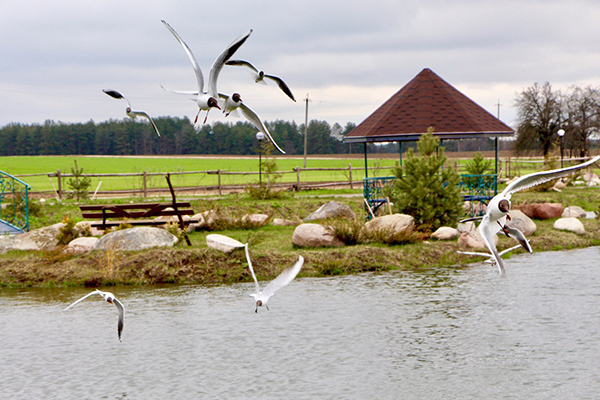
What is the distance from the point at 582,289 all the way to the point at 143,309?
9.13 metres

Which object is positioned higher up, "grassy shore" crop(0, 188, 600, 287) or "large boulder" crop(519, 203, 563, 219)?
"large boulder" crop(519, 203, 563, 219)

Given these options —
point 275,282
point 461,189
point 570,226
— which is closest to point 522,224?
point 570,226

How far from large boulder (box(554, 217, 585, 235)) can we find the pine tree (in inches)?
140

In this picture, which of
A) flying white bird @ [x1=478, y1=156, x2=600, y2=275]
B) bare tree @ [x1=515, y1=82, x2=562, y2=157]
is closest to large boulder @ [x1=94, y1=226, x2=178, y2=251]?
flying white bird @ [x1=478, y1=156, x2=600, y2=275]

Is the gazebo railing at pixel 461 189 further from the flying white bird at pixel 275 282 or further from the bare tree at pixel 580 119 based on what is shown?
the bare tree at pixel 580 119

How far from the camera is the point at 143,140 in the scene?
129 meters

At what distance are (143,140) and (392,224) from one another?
374 ft

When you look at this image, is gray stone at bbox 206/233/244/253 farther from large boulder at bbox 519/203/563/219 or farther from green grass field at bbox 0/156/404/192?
green grass field at bbox 0/156/404/192

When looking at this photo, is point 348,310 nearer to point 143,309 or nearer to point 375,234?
point 143,309

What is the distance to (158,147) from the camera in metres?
129

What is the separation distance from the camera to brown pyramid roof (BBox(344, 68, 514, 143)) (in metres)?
24.2

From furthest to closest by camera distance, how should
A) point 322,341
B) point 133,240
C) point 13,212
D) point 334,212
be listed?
1. point 334,212
2. point 13,212
3. point 133,240
4. point 322,341

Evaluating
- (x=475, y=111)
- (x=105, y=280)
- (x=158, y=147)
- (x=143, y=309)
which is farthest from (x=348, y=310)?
(x=158, y=147)

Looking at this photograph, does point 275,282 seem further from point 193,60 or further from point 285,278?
point 193,60
